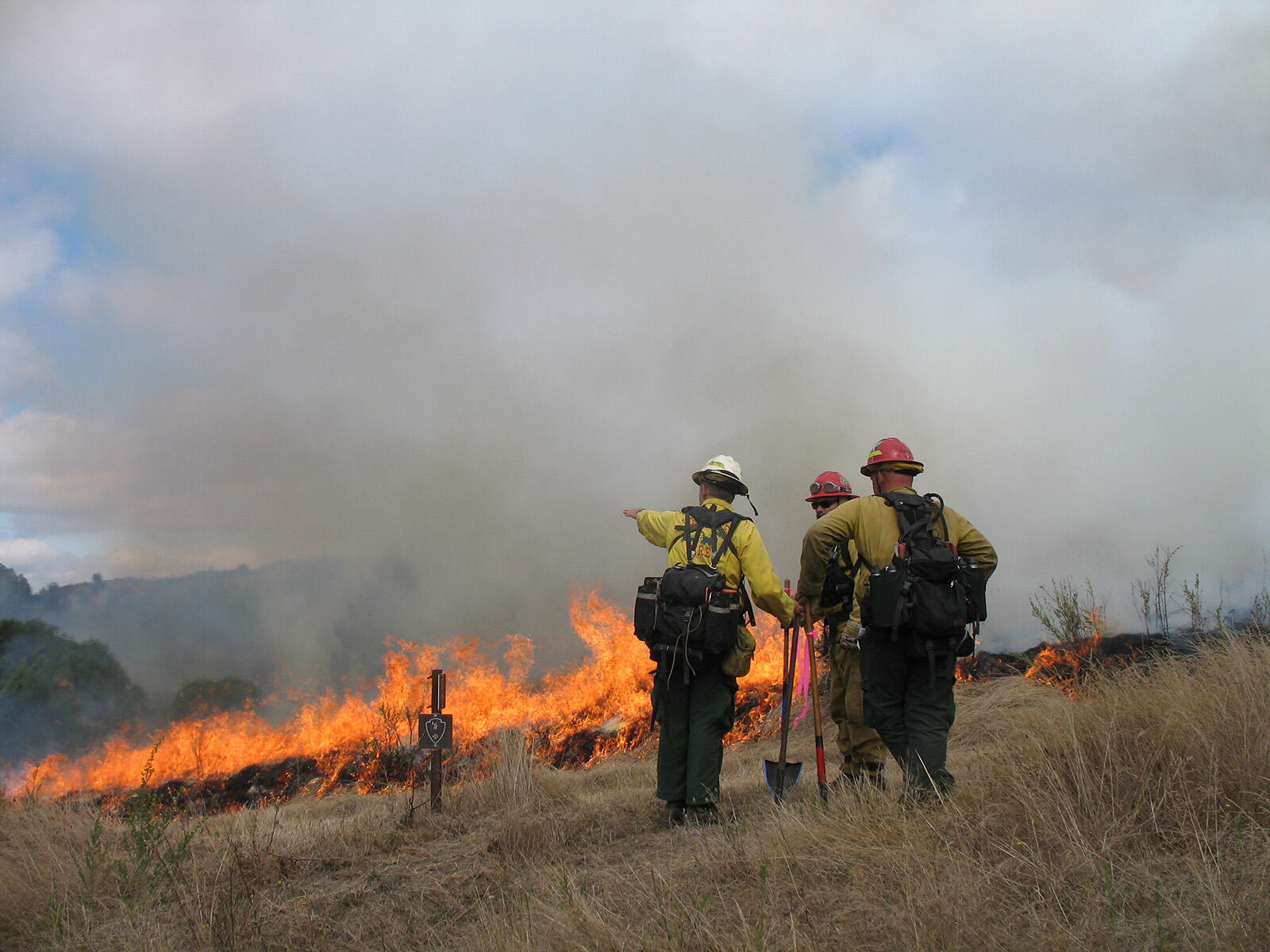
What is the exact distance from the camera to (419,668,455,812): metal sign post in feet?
17.3

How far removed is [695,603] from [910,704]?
1.40 meters

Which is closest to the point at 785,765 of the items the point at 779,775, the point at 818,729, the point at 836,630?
the point at 779,775

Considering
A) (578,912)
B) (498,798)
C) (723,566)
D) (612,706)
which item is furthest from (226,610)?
(578,912)

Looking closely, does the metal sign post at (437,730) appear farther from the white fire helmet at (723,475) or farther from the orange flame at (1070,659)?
the orange flame at (1070,659)

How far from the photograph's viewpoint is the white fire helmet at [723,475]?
5289mm

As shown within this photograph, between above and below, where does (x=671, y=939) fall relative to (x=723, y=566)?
below

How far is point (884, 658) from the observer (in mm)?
4152

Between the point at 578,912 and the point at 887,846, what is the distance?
1.26 m

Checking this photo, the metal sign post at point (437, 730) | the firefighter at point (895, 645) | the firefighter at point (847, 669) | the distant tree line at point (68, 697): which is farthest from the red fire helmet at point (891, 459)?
the distant tree line at point (68, 697)

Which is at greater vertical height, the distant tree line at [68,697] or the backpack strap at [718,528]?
the backpack strap at [718,528]

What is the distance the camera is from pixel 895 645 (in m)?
4.12

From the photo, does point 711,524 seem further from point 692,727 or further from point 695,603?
point 692,727

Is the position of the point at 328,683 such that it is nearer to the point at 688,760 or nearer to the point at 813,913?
the point at 688,760

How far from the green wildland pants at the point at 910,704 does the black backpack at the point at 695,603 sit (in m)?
0.90
